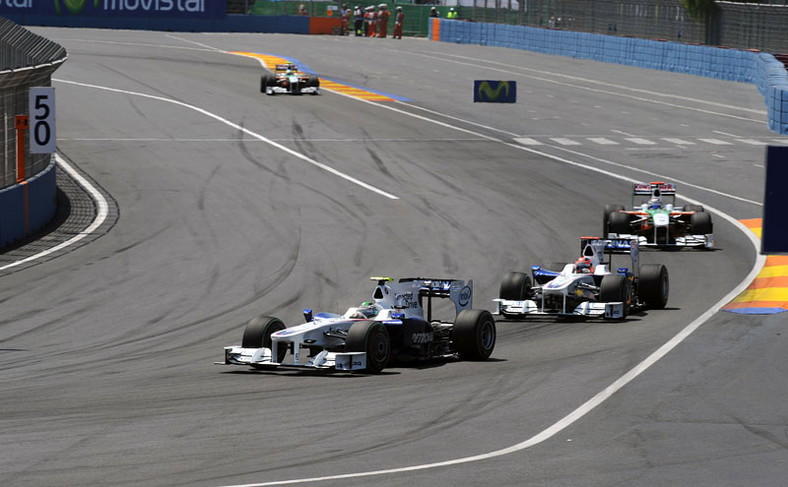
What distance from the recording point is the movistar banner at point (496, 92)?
170ft

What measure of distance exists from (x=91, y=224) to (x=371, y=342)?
566 inches

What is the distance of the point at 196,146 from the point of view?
38.6 meters

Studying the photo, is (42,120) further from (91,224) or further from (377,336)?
(377,336)

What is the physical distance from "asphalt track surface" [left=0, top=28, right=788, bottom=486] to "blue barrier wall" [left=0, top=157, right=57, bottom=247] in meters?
1.44

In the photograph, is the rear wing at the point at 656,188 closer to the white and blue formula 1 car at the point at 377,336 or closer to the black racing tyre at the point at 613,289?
the black racing tyre at the point at 613,289

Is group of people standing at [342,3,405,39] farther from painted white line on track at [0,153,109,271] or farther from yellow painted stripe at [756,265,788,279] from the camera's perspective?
yellow painted stripe at [756,265,788,279]

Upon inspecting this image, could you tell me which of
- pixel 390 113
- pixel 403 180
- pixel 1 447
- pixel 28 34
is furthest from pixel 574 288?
pixel 390 113

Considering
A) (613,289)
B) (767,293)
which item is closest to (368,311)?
(613,289)

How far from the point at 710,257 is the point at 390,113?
22854 mm

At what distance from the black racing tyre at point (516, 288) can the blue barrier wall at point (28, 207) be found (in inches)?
415

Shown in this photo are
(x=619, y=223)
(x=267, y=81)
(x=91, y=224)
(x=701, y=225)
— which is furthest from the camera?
(x=267, y=81)

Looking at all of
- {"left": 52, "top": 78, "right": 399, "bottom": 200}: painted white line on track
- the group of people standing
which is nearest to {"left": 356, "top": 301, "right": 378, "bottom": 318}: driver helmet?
{"left": 52, "top": 78, "right": 399, "bottom": 200}: painted white line on track

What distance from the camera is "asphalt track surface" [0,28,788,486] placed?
1115 centimetres

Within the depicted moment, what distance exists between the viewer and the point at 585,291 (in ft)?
65.4
